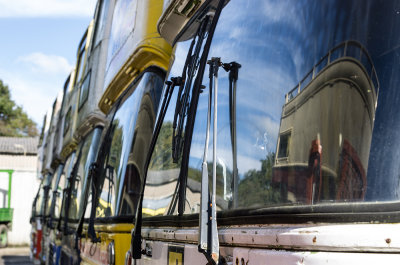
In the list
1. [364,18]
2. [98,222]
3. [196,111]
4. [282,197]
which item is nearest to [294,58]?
[364,18]

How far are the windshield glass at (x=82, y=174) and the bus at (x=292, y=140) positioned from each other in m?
3.02

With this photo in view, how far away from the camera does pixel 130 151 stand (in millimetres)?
3424

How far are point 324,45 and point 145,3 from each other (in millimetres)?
A: 2170

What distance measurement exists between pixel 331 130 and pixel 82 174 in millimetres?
4320

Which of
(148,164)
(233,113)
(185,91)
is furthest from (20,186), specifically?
(233,113)

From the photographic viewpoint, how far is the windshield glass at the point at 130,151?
3.32 m

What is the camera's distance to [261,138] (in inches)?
62.2

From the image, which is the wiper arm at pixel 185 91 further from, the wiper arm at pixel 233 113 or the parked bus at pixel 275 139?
the wiper arm at pixel 233 113

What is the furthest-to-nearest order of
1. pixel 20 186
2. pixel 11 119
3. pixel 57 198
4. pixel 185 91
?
pixel 11 119 → pixel 20 186 → pixel 57 198 → pixel 185 91

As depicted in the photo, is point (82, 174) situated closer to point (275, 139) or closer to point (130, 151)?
point (130, 151)

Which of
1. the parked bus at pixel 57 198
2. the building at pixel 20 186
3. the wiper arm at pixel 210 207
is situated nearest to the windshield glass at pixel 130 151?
the wiper arm at pixel 210 207

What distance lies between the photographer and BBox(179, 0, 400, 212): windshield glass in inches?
49.8

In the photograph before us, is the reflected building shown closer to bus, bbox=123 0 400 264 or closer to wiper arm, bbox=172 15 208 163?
bus, bbox=123 0 400 264

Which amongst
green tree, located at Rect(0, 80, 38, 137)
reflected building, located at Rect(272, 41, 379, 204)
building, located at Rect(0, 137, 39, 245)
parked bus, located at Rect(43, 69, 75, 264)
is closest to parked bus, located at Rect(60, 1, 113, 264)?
parked bus, located at Rect(43, 69, 75, 264)
